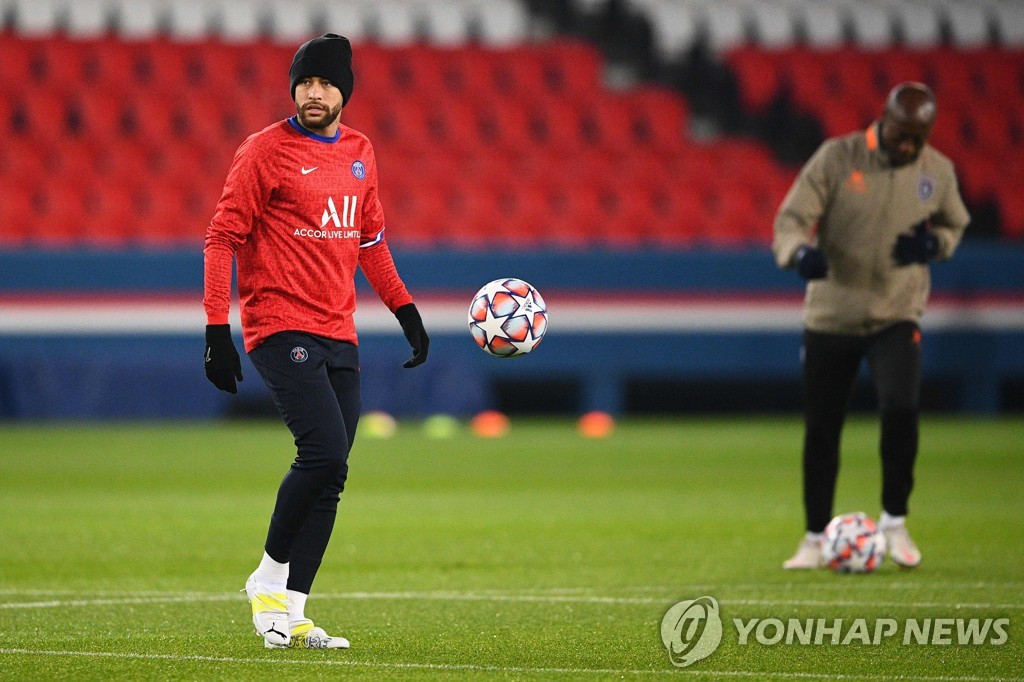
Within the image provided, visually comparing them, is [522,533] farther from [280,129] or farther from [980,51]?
[980,51]

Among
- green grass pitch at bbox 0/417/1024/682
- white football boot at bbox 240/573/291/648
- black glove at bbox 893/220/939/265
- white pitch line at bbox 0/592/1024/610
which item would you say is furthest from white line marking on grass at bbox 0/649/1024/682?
black glove at bbox 893/220/939/265

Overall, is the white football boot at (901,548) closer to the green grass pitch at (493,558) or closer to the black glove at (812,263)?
the green grass pitch at (493,558)

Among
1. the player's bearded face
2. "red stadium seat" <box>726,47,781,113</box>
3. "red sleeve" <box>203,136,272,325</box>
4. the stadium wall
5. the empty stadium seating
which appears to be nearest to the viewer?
"red sleeve" <box>203,136,272,325</box>

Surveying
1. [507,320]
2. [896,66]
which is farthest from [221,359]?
[896,66]

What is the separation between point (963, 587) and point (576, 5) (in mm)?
15969

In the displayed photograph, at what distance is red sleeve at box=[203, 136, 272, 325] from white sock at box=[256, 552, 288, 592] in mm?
852

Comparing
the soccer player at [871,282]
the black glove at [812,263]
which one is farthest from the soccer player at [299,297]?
the soccer player at [871,282]

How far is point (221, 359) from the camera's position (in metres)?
5.28

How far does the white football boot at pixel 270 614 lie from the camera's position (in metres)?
5.38

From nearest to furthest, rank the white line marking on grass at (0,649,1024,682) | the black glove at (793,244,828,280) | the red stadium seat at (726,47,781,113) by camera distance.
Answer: the white line marking on grass at (0,649,1024,682)
the black glove at (793,244,828,280)
the red stadium seat at (726,47,781,113)

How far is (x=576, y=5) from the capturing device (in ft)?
71.5

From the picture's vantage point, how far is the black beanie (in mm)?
5449

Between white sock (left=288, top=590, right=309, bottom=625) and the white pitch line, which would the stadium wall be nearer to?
the white pitch line

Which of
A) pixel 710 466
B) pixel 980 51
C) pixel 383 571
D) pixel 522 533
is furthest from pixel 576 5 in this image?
pixel 383 571
